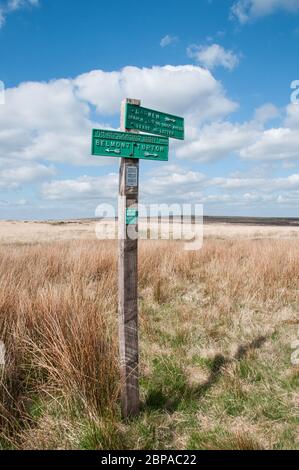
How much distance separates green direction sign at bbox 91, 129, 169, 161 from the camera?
2680 mm

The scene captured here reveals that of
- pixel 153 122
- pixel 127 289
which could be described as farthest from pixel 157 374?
pixel 153 122

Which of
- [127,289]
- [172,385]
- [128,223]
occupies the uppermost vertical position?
[128,223]

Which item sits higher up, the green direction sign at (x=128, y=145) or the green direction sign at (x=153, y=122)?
the green direction sign at (x=153, y=122)

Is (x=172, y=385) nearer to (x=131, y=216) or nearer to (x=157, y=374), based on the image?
(x=157, y=374)

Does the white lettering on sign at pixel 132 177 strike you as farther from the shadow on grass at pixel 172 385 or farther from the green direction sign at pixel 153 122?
the shadow on grass at pixel 172 385

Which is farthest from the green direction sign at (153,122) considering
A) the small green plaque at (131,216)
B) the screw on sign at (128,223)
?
the small green plaque at (131,216)

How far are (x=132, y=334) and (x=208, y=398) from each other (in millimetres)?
1031

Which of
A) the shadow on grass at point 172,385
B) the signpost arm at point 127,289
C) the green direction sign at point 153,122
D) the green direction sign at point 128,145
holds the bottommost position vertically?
the shadow on grass at point 172,385

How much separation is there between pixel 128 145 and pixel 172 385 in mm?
2334

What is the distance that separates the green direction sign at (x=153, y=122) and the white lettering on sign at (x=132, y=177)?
1.16 ft

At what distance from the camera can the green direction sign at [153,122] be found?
9.23 feet

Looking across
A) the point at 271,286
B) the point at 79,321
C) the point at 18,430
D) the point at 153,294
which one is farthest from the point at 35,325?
the point at 271,286

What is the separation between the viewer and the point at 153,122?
117 inches
